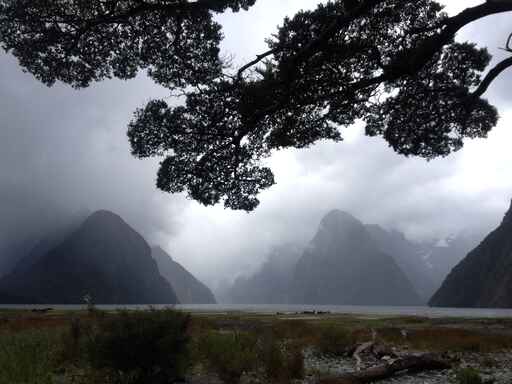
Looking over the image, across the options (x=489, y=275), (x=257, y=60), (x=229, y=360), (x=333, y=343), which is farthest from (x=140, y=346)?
(x=489, y=275)

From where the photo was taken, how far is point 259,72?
8.00 metres

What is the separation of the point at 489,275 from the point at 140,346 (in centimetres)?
20588

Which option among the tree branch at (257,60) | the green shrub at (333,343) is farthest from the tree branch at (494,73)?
the green shrub at (333,343)

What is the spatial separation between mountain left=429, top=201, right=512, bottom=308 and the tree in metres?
178

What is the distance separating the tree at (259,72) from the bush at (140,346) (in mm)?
3230

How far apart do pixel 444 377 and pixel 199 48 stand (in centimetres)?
1027

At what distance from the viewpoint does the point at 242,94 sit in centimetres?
812

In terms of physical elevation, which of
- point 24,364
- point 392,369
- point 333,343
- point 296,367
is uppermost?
point 24,364

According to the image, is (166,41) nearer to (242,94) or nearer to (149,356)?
(242,94)

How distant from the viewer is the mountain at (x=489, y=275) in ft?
521

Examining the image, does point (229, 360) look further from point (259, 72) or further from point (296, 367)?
point (259, 72)

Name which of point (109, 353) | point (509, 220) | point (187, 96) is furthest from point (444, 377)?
point (509, 220)

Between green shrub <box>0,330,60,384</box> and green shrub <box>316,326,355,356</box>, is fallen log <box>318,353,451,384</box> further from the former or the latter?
green shrub <box>0,330,60,384</box>

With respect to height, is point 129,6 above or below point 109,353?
above
